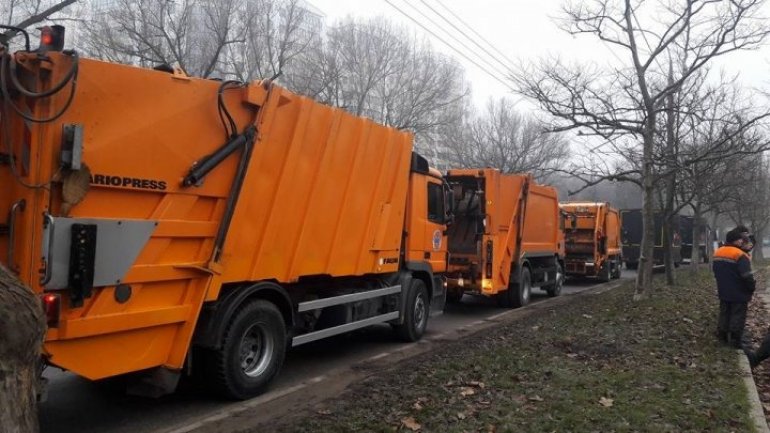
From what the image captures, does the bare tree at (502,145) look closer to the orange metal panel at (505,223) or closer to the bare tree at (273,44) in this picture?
the bare tree at (273,44)

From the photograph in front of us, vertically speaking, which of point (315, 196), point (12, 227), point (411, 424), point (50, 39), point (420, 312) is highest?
point (50, 39)

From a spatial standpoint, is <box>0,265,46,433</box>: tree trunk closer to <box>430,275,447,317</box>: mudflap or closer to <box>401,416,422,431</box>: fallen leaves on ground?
<box>401,416,422,431</box>: fallen leaves on ground

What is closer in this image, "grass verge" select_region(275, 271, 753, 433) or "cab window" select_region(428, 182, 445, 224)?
"grass verge" select_region(275, 271, 753, 433)

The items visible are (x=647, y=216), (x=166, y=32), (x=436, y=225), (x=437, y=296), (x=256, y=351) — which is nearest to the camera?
(x=256, y=351)

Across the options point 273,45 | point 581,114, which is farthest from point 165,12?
point 581,114

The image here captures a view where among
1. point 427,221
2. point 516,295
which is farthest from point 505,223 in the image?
point 427,221

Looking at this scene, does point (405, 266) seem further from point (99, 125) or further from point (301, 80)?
point (301, 80)

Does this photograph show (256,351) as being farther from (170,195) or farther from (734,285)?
(734,285)

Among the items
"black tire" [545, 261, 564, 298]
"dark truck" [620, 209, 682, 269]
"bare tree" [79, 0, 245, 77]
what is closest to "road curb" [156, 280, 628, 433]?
"black tire" [545, 261, 564, 298]

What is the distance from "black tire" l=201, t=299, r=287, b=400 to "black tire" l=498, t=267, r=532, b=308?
7.92 metres

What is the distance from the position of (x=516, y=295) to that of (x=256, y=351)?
822 centimetres

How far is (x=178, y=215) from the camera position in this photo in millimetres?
5008

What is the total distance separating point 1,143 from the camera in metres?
4.17

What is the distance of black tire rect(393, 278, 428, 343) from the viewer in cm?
879
